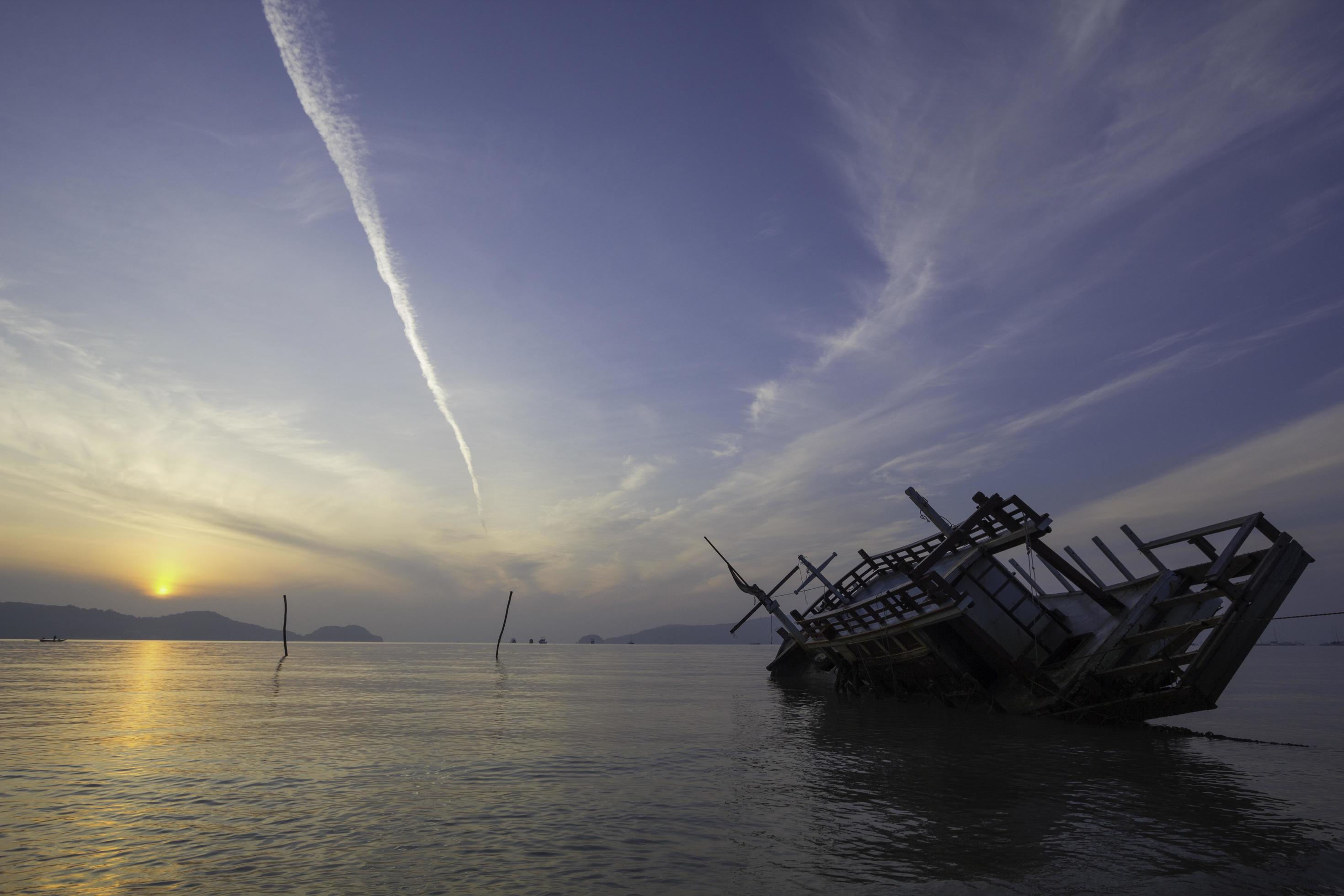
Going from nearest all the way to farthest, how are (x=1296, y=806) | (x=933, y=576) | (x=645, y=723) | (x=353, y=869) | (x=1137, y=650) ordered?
(x=353, y=869) < (x=1296, y=806) < (x=1137, y=650) < (x=933, y=576) < (x=645, y=723)

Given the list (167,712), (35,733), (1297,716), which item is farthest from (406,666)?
(1297,716)

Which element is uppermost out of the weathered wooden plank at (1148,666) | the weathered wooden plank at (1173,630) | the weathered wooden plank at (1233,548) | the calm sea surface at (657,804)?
the weathered wooden plank at (1233,548)

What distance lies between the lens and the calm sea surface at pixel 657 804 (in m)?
9.63

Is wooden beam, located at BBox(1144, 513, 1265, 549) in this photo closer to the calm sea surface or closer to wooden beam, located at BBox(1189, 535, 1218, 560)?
wooden beam, located at BBox(1189, 535, 1218, 560)

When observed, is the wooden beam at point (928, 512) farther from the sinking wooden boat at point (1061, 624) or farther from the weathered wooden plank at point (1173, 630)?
the weathered wooden plank at point (1173, 630)

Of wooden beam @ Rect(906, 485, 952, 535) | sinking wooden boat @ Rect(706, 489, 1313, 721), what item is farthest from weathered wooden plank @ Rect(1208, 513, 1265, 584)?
wooden beam @ Rect(906, 485, 952, 535)

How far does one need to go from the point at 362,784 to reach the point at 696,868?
909cm

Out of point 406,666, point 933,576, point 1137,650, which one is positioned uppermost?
point 933,576

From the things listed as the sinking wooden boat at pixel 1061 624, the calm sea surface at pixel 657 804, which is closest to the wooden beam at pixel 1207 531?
the sinking wooden boat at pixel 1061 624

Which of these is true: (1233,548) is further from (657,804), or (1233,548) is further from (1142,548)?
(657,804)

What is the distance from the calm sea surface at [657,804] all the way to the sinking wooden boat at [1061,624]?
57.1 inches

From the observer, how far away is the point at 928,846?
1091cm

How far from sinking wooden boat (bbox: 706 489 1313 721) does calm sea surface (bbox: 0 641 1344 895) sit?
145 centimetres

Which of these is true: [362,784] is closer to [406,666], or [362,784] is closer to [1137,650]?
[1137,650]
